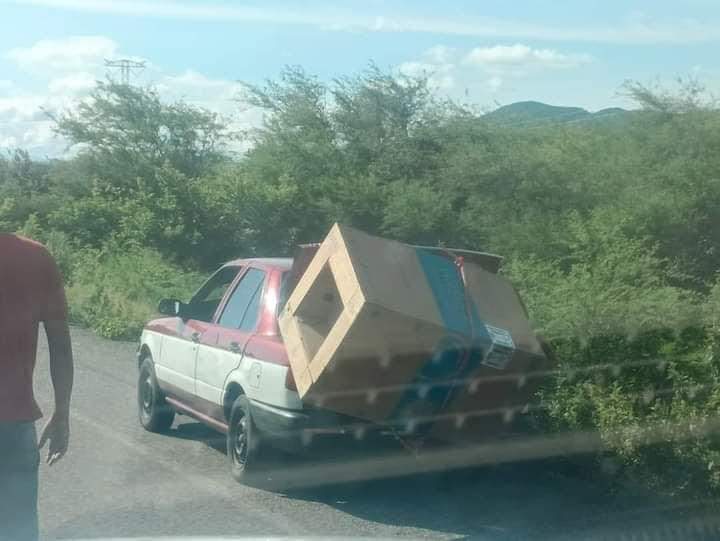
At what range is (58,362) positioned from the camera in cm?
465

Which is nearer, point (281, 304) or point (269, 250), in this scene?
point (281, 304)

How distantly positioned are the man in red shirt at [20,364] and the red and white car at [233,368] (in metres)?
3.02

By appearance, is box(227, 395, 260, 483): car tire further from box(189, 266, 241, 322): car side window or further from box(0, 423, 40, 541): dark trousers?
box(0, 423, 40, 541): dark trousers

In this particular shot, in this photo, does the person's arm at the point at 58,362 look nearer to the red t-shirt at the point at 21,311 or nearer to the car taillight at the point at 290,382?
the red t-shirt at the point at 21,311

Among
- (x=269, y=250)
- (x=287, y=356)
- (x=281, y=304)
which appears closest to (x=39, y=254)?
(x=287, y=356)

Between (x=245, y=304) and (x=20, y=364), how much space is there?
422cm

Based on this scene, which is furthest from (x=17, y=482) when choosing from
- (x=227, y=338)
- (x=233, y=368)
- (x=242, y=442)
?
(x=227, y=338)

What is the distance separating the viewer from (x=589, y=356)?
794 cm

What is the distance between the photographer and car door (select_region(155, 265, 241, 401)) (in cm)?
916

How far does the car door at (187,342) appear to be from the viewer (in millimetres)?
9156

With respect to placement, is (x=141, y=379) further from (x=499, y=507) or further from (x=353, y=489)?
(x=499, y=507)

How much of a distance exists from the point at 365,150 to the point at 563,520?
20.9 m

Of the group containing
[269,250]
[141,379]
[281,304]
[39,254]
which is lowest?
[269,250]

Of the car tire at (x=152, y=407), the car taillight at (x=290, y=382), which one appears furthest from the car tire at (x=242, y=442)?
the car tire at (x=152, y=407)
